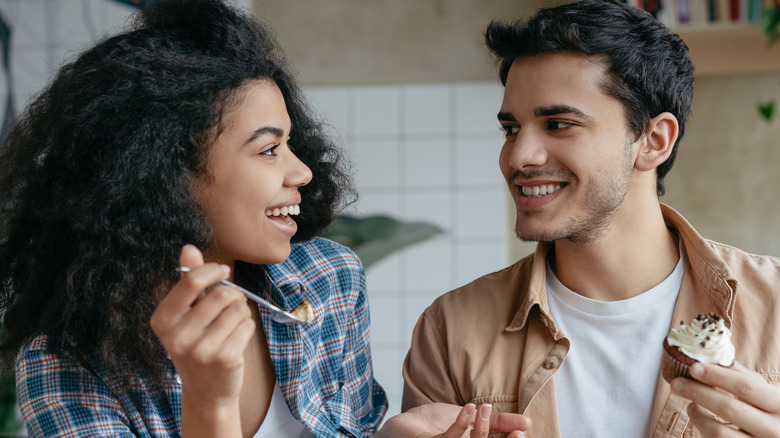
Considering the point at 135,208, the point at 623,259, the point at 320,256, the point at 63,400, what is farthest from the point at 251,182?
the point at 623,259

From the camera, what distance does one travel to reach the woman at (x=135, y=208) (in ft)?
4.28

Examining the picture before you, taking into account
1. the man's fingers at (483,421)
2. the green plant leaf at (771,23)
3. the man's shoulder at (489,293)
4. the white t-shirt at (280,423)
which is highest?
the green plant leaf at (771,23)

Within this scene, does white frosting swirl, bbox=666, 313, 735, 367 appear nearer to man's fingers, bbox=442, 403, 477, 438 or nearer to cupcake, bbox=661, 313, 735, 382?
cupcake, bbox=661, 313, 735, 382

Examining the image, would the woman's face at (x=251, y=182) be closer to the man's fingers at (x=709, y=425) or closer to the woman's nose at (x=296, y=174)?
the woman's nose at (x=296, y=174)

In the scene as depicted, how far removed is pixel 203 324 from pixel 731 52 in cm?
225

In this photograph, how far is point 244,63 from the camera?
1450mm

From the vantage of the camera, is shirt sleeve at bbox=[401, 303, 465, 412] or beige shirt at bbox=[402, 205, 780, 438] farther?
shirt sleeve at bbox=[401, 303, 465, 412]

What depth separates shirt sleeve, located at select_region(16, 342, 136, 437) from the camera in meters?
1.31

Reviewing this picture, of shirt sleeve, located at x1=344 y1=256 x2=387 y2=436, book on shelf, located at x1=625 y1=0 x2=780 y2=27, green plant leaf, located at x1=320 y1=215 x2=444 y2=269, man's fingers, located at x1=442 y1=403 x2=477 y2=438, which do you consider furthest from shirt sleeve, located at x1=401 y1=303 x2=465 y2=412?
green plant leaf, located at x1=320 y1=215 x2=444 y2=269

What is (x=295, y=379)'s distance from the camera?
1.50 meters

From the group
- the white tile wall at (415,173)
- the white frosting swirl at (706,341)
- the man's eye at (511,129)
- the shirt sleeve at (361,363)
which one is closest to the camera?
the white frosting swirl at (706,341)

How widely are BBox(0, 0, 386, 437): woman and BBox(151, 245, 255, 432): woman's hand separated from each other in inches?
8.0

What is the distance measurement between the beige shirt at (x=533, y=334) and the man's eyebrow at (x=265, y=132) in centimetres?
48

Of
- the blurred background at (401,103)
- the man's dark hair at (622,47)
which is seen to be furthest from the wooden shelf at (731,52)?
the man's dark hair at (622,47)
